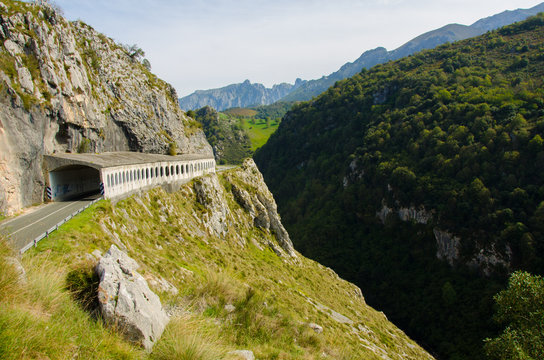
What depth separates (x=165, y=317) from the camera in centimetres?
835

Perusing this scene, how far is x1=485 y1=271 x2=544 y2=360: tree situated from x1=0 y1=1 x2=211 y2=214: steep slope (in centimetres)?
3611

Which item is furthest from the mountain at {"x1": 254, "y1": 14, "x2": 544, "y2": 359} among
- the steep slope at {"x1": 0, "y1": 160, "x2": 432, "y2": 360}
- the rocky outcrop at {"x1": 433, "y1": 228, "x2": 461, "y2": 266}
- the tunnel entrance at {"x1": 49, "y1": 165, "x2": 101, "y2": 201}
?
the tunnel entrance at {"x1": 49, "y1": 165, "x2": 101, "y2": 201}

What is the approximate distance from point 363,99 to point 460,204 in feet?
239

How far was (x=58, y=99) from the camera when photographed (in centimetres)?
2714

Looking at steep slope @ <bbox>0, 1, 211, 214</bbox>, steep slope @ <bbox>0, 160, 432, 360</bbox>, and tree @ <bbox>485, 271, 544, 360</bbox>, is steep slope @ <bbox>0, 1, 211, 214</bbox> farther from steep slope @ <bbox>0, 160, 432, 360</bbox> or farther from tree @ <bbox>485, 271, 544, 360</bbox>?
tree @ <bbox>485, 271, 544, 360</bbox>

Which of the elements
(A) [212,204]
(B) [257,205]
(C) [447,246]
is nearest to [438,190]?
(C) [447,246]

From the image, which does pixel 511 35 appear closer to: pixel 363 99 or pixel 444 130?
pixel 363 99

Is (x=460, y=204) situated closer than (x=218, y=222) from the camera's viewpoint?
No

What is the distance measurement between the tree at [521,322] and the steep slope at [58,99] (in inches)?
1422

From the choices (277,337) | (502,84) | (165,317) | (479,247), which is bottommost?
(479,247)

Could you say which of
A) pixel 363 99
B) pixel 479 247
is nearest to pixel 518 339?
pixel 479 247

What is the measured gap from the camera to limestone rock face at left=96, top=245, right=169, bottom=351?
23.4ft

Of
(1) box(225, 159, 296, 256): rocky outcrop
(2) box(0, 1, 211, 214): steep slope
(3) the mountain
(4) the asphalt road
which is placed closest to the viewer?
(4) the asphalt road

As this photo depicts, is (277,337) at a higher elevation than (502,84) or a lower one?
lower
